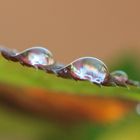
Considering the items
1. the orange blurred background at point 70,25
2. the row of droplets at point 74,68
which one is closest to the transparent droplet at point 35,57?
the row of droplets at point 74,68

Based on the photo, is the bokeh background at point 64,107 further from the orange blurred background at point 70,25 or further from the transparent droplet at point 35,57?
the orange blurred background at point 70,25

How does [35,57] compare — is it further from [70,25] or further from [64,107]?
[70,25]

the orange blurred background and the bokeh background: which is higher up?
the orange blurred background

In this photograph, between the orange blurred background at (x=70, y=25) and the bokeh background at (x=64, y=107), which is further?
the orange blurred background at (x=70, y=25)

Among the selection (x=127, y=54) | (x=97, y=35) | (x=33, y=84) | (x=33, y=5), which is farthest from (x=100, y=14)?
(x=33, y=84)

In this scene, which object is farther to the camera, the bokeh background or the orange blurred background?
the orange blurred background

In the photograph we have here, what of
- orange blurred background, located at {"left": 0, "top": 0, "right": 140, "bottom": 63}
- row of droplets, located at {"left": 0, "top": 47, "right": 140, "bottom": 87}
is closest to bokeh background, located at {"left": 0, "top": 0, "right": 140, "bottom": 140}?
row of droplets, located at {"left": 0, "top": 47, "right": 140, "bottom": 87}

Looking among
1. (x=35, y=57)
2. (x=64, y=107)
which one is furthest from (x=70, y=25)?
(x=35, y=57)

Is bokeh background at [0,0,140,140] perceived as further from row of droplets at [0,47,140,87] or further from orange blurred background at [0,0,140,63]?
orange blurred background at [0,0,140,63]
